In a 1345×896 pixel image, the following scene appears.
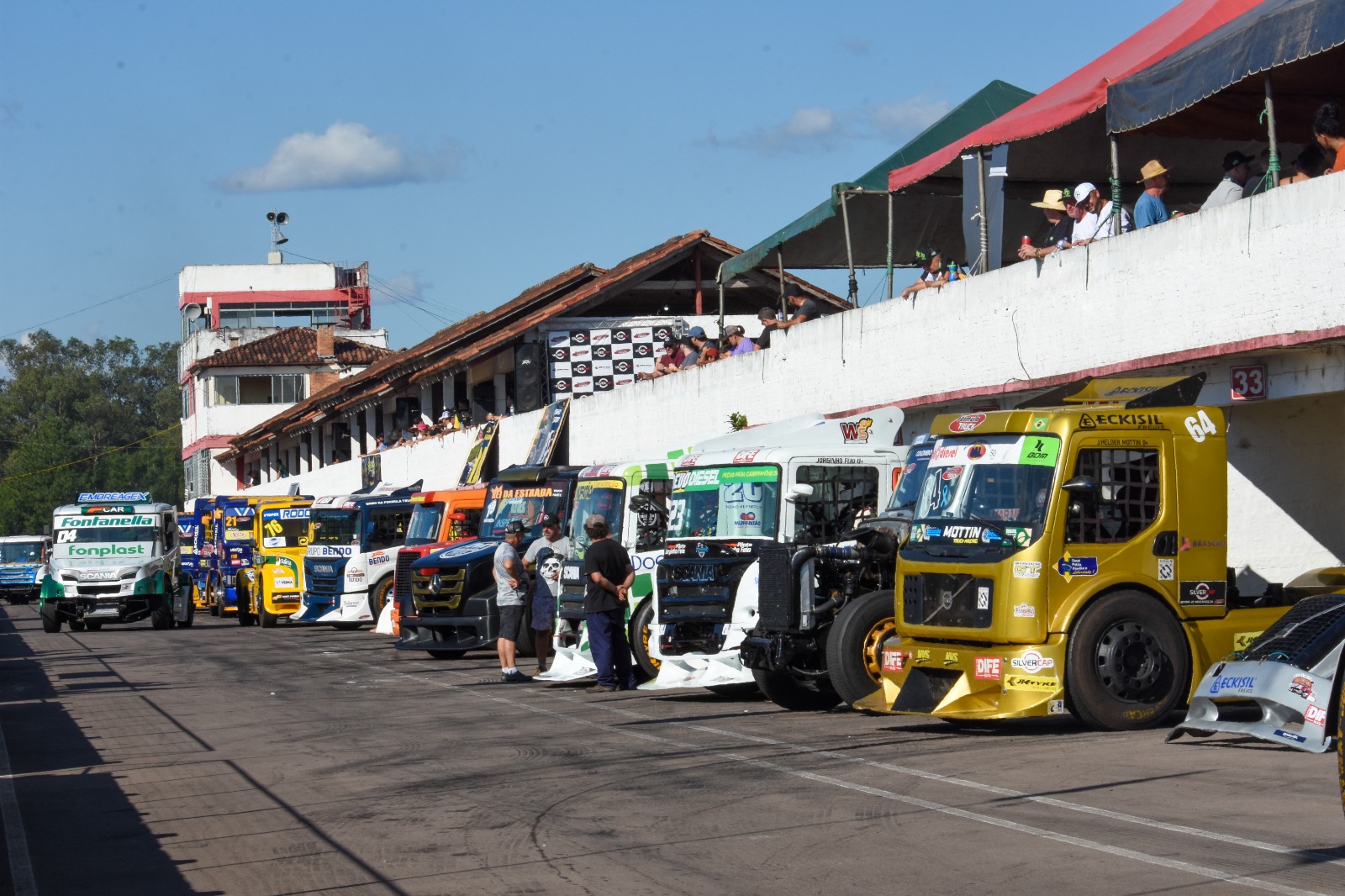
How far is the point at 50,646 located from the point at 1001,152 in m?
18.7

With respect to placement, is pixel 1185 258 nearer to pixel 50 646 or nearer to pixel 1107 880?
pixel 1107 880

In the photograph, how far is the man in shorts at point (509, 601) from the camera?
1909 centimetres

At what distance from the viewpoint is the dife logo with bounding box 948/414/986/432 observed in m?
13.3

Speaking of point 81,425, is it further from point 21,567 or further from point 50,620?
point 50,620

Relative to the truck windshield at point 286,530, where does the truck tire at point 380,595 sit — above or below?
below

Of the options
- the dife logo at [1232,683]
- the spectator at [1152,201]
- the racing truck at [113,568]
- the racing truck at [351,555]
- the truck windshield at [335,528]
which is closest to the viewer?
the dife logo at [1232,683]

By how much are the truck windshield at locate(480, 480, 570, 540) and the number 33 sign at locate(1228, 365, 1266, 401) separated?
8899 mm

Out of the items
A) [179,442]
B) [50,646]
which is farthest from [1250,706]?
[179,442]

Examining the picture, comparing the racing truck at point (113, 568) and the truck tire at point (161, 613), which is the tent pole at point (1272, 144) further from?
the truck tire at point (161, 613)

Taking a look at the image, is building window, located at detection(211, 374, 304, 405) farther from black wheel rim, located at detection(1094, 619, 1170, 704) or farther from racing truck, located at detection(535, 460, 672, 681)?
black wheel rim, located at detection(1094, 619, 1170, 704)

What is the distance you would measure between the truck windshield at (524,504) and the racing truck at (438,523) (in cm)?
103

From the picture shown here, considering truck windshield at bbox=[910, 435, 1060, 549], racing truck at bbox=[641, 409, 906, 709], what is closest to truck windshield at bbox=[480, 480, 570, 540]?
racing truck at bbox=[641, 409, 906, 709]

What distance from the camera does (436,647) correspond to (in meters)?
22.3

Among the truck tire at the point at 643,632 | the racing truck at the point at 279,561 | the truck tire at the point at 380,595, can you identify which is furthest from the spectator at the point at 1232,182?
the racing truck at the point at 279,561
